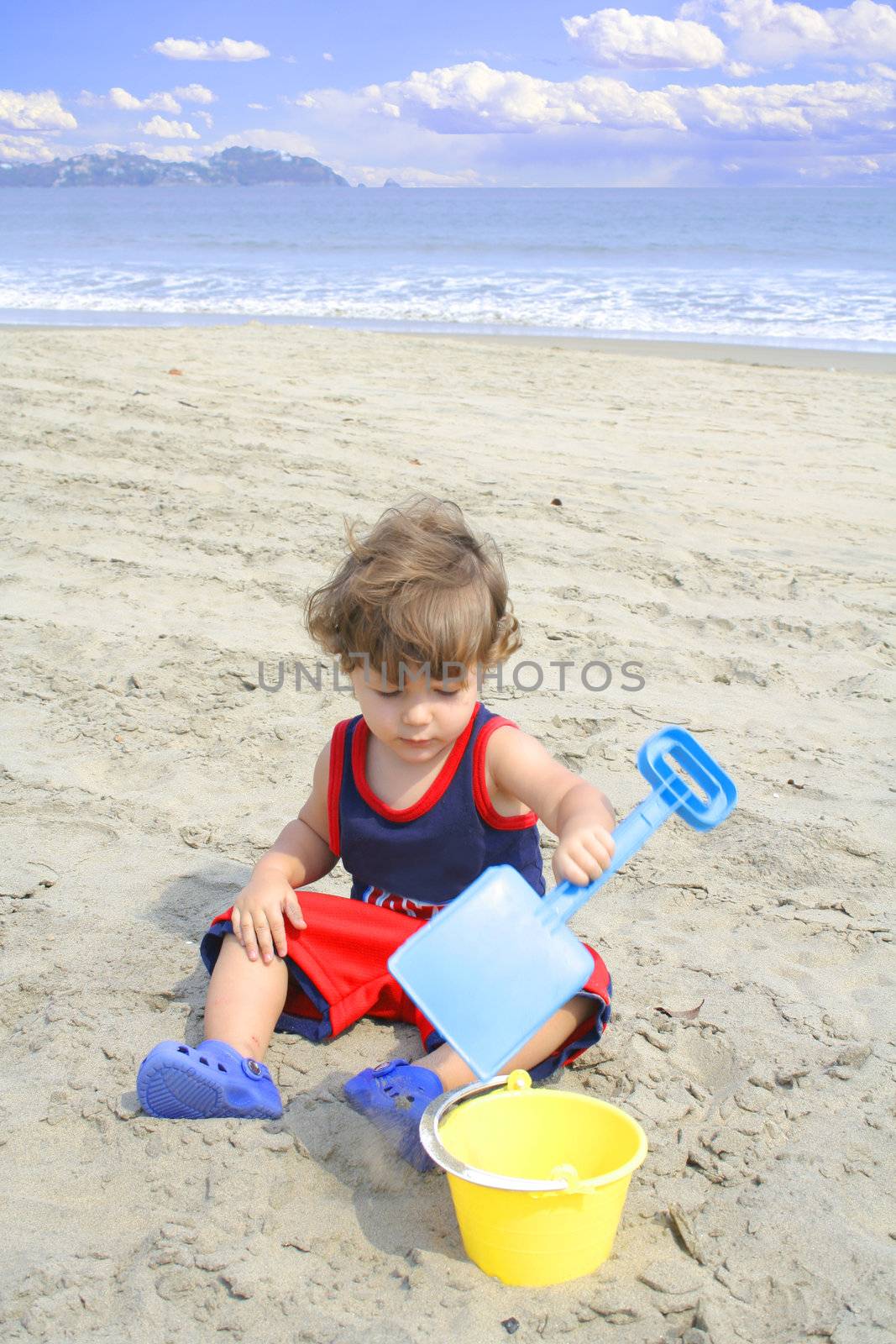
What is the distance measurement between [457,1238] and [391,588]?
3.14ft

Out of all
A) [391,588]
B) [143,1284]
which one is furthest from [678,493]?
[143,1284]

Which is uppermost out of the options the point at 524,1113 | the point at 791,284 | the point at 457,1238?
the point at 791,284

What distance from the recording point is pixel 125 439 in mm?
5109

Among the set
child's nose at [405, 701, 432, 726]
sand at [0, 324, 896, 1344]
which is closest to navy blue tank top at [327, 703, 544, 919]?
child's nose at [405, 701, 432, 726]

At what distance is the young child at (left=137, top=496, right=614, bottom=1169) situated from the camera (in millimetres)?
1743

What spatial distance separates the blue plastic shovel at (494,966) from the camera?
4.57 ft

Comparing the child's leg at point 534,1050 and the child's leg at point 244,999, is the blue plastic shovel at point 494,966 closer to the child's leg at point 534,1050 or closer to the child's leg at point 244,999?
the child's leg at point 534,1050

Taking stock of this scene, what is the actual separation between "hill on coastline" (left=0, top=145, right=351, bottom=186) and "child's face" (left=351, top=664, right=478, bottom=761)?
105294 mm

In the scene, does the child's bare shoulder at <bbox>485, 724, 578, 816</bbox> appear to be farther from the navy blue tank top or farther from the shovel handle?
the shovel handle

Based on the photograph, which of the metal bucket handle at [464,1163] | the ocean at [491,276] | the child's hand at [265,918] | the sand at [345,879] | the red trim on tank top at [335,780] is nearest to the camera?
the metal bucket handle at [464,1163]

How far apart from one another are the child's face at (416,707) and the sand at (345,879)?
555 mm

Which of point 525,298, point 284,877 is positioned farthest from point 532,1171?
point 525,298

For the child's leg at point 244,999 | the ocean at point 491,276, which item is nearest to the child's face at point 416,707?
the child's leg at point 244,999

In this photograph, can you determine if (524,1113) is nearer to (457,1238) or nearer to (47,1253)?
(457,1238)
